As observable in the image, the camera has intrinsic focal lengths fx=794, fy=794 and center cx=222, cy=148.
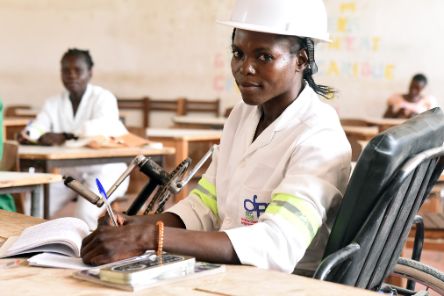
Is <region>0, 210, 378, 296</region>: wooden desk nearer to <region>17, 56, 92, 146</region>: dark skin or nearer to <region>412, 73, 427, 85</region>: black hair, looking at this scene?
<region>17, 56, 92, 146</region>: dark skin

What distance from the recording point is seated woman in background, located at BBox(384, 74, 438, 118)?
8055 mm

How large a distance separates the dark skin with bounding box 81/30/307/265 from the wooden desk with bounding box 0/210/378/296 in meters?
0.08

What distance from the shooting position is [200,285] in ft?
4.44

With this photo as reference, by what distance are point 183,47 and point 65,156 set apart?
5.43 m

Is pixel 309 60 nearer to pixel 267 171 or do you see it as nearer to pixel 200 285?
pixel 267 171

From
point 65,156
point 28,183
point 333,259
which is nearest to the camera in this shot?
point 333,259

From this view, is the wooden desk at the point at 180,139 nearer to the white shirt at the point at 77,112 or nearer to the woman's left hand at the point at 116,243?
the white shirt at the point at 77,112

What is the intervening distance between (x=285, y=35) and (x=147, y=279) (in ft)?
2.34

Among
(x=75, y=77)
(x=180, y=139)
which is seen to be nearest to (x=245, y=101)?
(x=180, y=139)

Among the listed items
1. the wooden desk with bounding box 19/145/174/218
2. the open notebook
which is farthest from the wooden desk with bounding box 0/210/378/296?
the wooden desk with bounding box 19/145/174/218

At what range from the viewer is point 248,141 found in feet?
6.25

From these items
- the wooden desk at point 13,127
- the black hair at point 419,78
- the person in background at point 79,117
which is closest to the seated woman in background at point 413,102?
the black hair at point 419,78

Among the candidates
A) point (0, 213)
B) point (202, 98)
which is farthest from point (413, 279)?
point (202, 98)

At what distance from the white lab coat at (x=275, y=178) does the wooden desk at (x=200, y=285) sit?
0.34 feet
